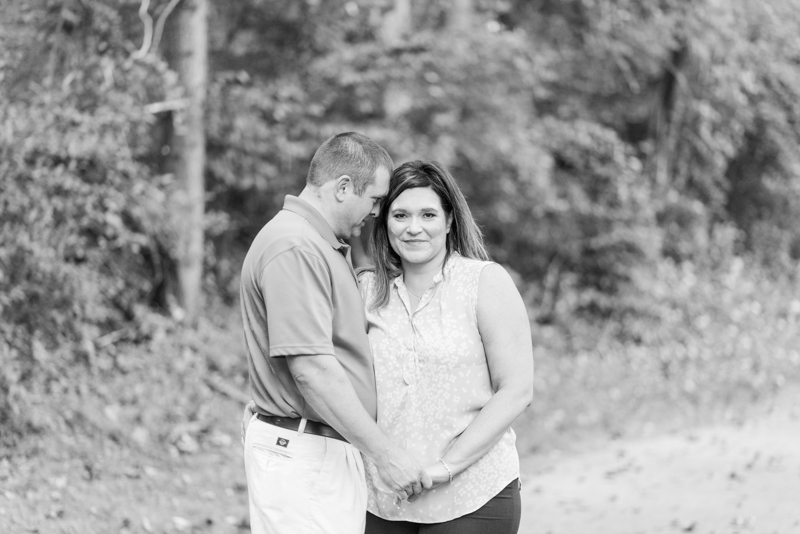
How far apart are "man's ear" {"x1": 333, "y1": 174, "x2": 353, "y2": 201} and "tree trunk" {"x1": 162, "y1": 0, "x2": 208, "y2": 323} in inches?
226

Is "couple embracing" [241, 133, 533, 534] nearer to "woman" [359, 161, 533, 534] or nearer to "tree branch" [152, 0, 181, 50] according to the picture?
"woman" [359, 161, 533, 534]

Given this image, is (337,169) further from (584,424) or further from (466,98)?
(466,98)

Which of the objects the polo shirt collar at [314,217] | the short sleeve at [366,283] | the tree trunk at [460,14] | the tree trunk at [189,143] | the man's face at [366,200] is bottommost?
the short sleeve at [366,283]

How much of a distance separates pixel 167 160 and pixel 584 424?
15.8 ft

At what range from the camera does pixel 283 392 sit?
2898 millimetres

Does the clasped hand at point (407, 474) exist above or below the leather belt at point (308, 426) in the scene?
below

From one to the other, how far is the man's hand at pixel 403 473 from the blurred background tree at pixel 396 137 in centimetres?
424

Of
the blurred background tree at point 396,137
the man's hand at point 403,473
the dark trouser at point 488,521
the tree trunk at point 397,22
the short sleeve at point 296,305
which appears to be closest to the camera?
the short sleeve at point 296,305

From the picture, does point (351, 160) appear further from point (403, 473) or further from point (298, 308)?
point (403, 473)

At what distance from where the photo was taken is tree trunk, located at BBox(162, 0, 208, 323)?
859 cm

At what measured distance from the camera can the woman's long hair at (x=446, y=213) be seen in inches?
123

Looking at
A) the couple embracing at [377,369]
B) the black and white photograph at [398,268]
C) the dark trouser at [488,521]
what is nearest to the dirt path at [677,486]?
the black and white photograph at [398,268]

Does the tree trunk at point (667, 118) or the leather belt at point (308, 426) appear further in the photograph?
the tree trunk at point (667, 118)

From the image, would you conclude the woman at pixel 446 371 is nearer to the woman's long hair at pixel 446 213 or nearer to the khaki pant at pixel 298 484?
the woman's long hair at pixel 446 213
